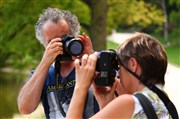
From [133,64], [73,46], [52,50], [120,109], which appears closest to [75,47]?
[73,46]

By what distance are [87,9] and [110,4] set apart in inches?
107

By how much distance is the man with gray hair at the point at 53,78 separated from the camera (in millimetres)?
2455

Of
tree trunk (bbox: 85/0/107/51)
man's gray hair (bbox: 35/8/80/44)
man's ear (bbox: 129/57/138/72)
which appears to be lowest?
tree trunk (bbox: 85/0/107/51)

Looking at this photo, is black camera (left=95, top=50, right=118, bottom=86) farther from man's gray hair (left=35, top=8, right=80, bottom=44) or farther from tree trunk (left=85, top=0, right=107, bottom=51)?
tree trunk (left=85, top=0, right=107, bottom=51)

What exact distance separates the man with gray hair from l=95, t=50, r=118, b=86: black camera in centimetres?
34

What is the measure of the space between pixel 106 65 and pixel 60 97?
1.72 feet

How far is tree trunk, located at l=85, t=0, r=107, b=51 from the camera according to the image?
11.6 m

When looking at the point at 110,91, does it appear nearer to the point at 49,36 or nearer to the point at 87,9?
the point at 49,36

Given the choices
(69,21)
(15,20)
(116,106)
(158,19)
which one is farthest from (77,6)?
(116,106)

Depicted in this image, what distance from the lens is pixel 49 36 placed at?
253cm

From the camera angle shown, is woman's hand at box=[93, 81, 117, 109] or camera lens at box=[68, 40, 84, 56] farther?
camera lens at box=[68, 40, 84, 56]

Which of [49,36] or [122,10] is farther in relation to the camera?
[122,10]

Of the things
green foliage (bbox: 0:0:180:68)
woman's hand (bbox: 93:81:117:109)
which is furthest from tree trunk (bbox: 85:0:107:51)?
woman's hand (bbox: 93:81:117:109)

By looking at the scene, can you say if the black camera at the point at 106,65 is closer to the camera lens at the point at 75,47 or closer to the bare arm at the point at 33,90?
the camera lens at the point at 75,47
